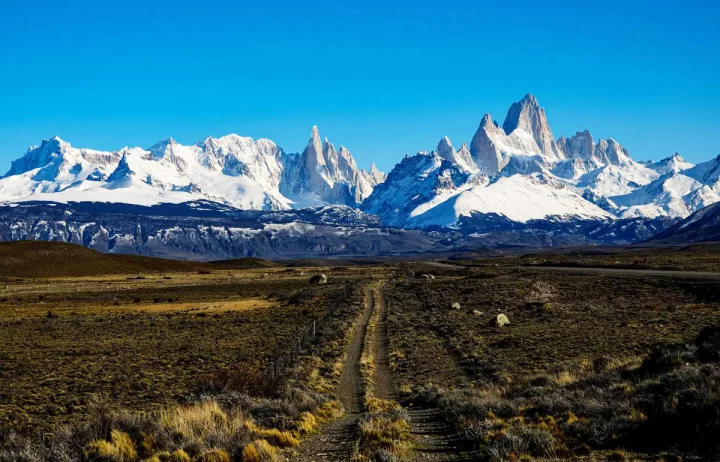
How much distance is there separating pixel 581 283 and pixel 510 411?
50732 millimetres

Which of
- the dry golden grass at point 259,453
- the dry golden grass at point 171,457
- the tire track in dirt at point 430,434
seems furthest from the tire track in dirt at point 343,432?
the dry golden grass at point 171,457

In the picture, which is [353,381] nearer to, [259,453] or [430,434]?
[430,434]

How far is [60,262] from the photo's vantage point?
14450 centimetres

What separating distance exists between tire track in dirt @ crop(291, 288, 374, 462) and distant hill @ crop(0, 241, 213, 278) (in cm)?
12364

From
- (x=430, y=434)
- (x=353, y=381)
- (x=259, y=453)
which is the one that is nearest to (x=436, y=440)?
(x=430, y=434)

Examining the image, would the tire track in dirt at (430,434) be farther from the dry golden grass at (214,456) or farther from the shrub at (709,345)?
the shrub at (709,345)

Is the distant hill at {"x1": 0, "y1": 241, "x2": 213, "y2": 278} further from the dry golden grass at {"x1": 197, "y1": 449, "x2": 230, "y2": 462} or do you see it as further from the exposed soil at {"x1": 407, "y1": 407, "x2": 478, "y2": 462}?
the dry golden grass at {"x1": 197, "y1": 449, "x2": 230, "y2": 462}

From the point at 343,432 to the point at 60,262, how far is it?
145 meters

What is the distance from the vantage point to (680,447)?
12.5 meters

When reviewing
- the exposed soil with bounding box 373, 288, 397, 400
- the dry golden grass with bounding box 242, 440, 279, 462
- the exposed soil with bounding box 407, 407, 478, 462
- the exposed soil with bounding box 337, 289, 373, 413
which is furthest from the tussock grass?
the dry golden grass with bounding box 242, 440, 279, 462

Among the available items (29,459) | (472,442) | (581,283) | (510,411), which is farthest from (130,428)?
(581,283)

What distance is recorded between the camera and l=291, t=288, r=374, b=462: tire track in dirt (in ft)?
47.1

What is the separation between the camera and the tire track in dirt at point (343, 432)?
14344 millimetres

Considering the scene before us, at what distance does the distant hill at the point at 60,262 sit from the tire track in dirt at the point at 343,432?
123642mm
